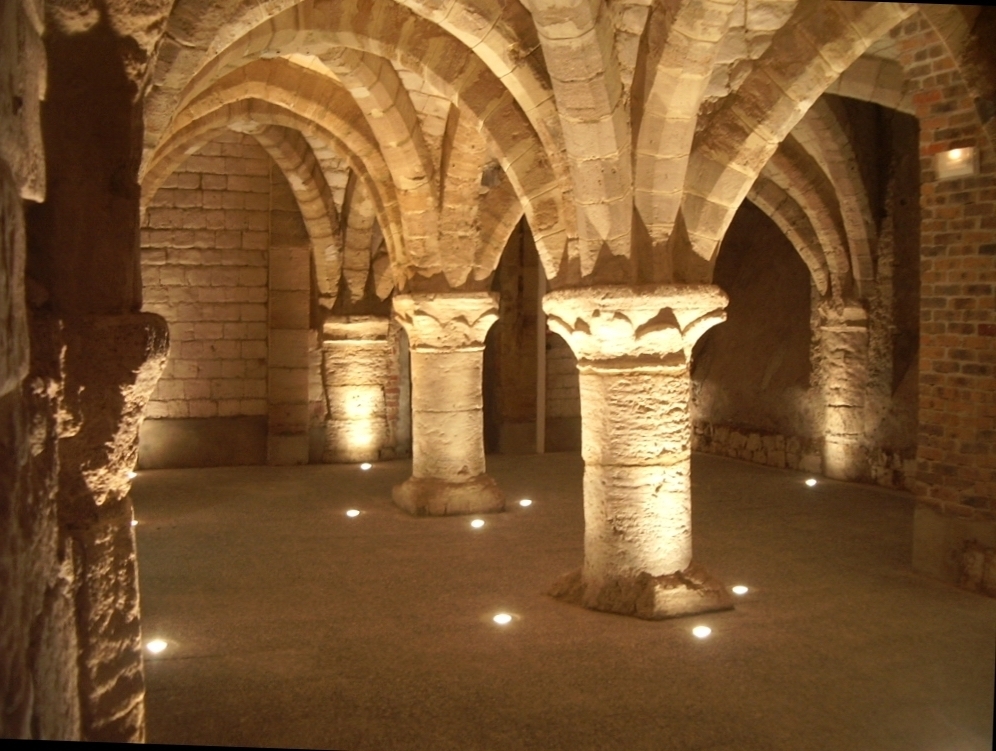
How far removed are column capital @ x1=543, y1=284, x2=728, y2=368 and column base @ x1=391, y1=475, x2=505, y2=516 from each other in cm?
291

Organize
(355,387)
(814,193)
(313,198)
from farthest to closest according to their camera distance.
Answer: (355,387) → (313,198) → (814,193)

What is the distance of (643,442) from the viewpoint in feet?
15.4

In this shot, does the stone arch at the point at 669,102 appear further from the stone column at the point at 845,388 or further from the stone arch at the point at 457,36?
the stone column at the point at 845,388

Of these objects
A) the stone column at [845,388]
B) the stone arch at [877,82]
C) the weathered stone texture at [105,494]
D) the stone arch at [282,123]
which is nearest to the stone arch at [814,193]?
the stone column at [845,388]

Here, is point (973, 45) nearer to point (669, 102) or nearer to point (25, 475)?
point (669, 102)

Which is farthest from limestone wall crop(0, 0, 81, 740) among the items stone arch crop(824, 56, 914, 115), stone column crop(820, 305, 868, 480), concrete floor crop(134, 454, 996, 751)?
stone column crop(820, 305, 868, 480)

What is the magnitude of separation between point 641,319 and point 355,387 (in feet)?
21.9

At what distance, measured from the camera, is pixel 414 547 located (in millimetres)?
6340

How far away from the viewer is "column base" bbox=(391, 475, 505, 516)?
7379mm

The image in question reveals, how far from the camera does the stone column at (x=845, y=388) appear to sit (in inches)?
360

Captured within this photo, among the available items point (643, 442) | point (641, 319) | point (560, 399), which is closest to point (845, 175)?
point (560, 399)

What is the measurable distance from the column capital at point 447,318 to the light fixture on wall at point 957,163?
3.35 m

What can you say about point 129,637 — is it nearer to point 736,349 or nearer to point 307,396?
point 307,396

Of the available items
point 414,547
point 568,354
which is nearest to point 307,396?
point 568,354
